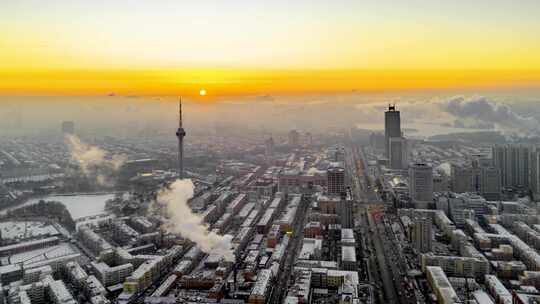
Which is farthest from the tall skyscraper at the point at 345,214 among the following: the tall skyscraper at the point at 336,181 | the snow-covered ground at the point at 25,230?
the snow-covered ground at the point at 25,230

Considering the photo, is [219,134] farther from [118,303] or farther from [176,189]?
[118,303]

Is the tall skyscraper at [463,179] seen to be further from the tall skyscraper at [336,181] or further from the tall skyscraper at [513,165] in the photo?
the tall skyscraper at [336,181]

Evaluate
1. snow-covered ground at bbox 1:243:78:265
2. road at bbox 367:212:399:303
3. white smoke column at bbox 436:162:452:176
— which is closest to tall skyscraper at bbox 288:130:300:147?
white smoke column at bbox 436:162:452:176

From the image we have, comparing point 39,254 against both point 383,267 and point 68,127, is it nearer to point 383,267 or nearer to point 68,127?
point 383,267

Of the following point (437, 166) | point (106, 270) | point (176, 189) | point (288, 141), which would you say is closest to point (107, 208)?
point (176, 189)

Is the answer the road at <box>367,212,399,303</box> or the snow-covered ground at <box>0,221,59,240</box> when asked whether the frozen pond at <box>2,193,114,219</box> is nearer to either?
the snow-covered ground at <box>0,221,59,240</box>
